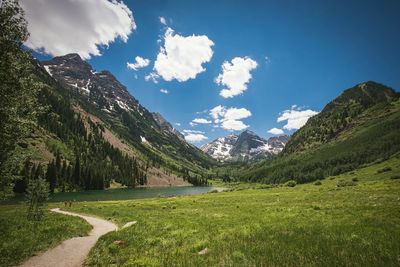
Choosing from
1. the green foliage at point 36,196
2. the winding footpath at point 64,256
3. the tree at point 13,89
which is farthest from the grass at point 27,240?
the green foliage at point 36,196

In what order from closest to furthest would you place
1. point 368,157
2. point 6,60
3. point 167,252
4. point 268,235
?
point 167,252 → point 268,235 → point 6,60 → point 368,157

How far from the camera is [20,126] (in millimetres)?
20953

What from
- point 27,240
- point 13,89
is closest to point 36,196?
point 27,240

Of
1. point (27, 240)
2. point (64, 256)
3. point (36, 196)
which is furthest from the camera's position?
point (36, 196)

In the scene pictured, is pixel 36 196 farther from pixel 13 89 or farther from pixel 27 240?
pixel 13 89

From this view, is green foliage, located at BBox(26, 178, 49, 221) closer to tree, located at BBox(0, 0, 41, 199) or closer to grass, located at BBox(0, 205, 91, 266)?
grass, located at BBox(0, 205, 91, 266)

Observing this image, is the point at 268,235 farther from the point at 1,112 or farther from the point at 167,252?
the point at 1,112

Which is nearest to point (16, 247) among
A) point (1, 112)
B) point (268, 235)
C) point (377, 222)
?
point (1, 112)

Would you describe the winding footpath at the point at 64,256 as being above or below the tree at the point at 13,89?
below

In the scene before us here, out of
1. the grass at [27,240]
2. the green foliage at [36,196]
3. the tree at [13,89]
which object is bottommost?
the grass at [27,240]

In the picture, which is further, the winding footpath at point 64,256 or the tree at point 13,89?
the tree at point 13,89

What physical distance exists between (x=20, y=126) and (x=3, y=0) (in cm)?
1024

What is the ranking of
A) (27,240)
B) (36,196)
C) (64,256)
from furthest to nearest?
(36,196) < (27,240) < (64,256)

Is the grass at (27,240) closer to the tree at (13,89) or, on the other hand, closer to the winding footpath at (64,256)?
→ the winding footpath at (64,256)
